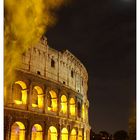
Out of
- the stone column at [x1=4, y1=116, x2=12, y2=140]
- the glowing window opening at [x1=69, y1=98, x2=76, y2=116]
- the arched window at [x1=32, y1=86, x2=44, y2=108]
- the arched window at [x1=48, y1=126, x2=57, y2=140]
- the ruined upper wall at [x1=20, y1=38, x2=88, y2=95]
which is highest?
the ruined upper wall at [x1=20, y1=38, x2=88, y2=95]

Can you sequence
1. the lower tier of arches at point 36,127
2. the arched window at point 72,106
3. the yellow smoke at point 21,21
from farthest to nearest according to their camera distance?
the arched window at point 72,106 → the lower tier of arches at point 36,127 → the yellow smoke at point 21,21

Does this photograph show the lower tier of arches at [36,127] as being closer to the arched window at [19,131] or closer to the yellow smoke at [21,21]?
the arched window at [19,131]

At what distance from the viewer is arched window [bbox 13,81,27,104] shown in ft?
31.8

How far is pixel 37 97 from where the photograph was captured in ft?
37.0

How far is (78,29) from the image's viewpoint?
6523mm

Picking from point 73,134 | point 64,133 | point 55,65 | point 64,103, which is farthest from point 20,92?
point 73,134

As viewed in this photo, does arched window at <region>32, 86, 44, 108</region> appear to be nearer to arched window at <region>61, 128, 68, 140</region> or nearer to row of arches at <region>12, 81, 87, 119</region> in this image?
row of arches at <region>12, 81, 87, 119</region>

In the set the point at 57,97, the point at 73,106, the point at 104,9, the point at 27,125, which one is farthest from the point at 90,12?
the point at 73,106

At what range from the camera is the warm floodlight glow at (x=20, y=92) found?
31.9 ft

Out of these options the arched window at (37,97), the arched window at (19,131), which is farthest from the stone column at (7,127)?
the arched window at (37,97)

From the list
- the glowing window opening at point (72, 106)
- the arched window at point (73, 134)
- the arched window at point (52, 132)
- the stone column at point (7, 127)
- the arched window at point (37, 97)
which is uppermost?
the arched window at point (37, 97)

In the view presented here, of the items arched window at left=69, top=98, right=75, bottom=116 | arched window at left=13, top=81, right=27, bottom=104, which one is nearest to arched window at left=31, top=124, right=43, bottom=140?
arched window at left=13, top=81, right=27, bottom=104

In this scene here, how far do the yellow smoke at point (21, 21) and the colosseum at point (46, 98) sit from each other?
1426 mm

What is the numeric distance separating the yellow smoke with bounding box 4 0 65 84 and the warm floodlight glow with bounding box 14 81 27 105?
2.62 meters
